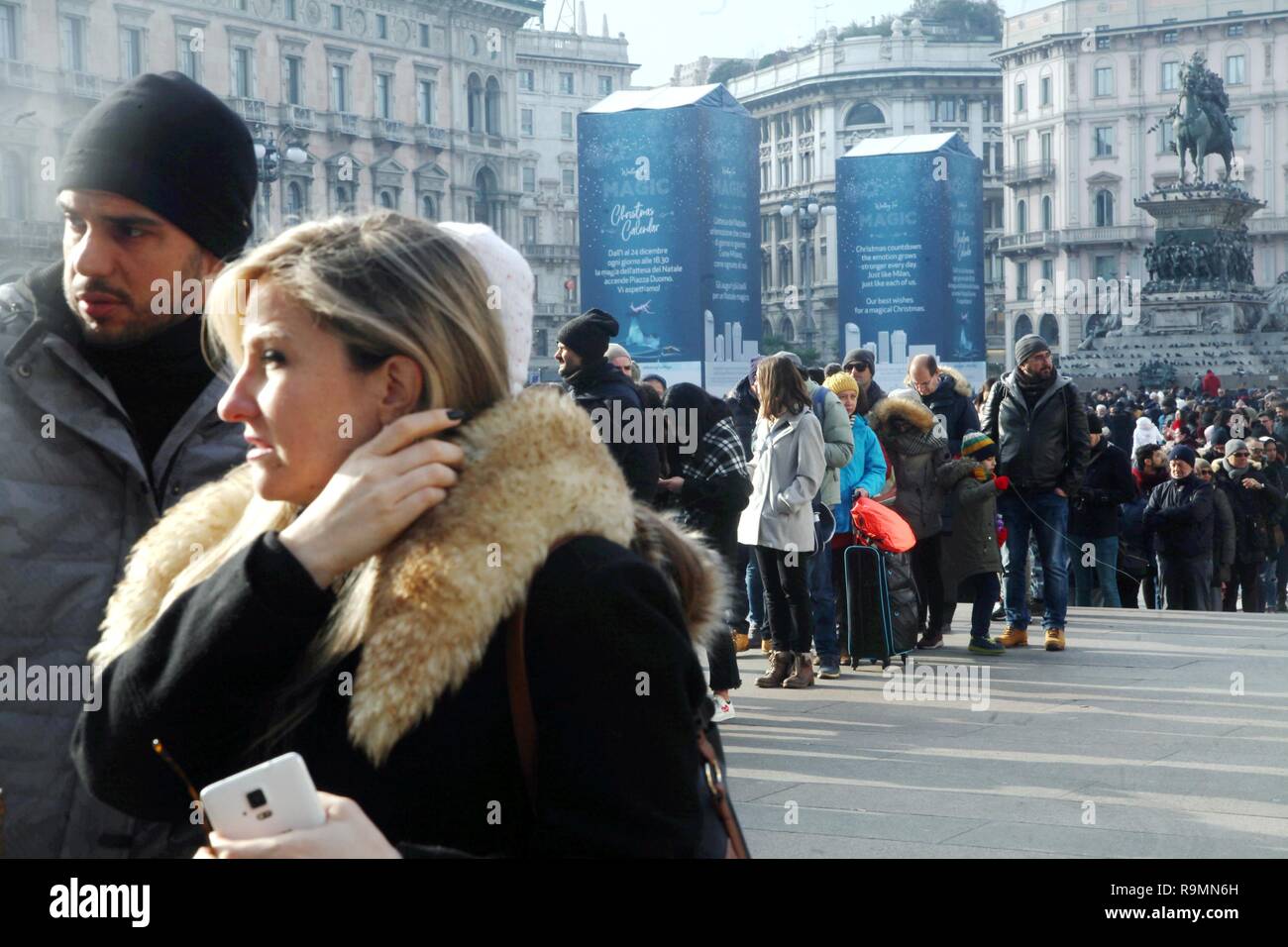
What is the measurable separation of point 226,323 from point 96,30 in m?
49.7

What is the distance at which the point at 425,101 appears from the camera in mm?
62344

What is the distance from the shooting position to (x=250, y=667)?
5.21 feet

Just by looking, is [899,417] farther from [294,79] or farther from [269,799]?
[294,79]

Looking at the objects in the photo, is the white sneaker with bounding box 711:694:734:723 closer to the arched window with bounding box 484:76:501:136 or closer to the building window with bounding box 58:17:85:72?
the building window with bounding box 58:17:85:72

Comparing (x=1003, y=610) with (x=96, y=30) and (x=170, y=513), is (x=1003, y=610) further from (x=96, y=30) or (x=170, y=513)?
(x=96, y=30)

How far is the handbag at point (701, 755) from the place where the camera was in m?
1.52

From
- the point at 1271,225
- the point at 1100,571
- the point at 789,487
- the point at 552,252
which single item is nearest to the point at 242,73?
the point at 552,252

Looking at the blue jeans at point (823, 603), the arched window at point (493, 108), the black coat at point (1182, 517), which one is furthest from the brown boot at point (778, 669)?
the arched window at point (493, 108)

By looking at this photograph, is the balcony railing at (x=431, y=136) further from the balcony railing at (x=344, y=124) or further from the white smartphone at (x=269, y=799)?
the white smartphone at (x=269, y=799)

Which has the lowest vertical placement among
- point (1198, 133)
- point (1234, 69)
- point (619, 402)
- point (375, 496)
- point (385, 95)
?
point (619, 402)

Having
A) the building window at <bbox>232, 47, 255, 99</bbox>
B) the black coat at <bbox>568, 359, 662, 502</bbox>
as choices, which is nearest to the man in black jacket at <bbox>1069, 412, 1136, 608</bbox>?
the black coat at <bbox>568, 359, 662, 502</bbox>

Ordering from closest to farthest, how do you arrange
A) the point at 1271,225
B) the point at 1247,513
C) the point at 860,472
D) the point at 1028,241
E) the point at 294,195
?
the point at 860,472 < the point at 1247,513 < the point at 294,195 < the point at 1271,225 < the point at 1028,241

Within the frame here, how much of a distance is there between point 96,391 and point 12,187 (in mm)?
42642
